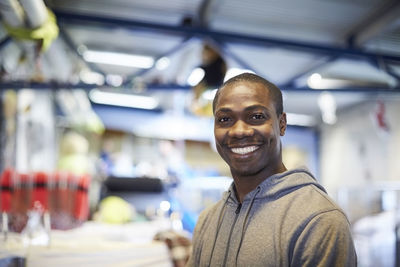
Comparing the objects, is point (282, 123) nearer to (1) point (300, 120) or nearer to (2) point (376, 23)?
(2) point (376, 23)

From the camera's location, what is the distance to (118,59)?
612 centimetres

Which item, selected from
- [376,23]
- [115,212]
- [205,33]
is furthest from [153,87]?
[376,23]

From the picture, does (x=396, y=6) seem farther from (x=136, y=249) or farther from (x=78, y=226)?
(x=78, y=226)

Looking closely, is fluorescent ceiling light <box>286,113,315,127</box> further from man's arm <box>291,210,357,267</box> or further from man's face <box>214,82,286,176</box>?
man's arm <box>291,210,357,267</box>

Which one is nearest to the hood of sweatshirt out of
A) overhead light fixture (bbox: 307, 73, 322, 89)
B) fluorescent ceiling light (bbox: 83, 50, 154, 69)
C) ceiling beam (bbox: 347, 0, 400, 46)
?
ceiling beam (bbox: 347, 0, 400, 46)

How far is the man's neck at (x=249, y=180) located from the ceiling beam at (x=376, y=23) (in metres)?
3.33

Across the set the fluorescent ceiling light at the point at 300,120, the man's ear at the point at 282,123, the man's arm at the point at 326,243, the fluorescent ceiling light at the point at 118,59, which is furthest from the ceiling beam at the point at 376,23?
the fluorescent ceiling light at the point at 300,120

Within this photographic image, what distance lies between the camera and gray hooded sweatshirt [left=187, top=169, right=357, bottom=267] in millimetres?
1054

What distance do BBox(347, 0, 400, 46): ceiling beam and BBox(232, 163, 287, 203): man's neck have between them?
10.9 ft

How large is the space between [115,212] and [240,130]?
10.5 feet

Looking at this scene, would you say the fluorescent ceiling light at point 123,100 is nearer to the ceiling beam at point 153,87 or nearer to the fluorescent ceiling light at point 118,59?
the fluorescent ceiling light at point 118,59

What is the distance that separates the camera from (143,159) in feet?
36.4

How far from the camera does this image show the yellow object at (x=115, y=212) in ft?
13.4

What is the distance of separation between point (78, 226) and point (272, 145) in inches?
99.9
